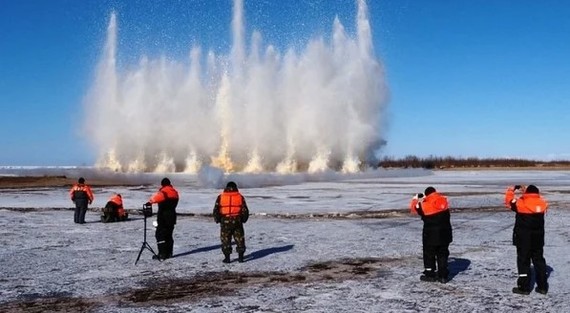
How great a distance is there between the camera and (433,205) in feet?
29.8

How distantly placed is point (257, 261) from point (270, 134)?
63164 millimetres

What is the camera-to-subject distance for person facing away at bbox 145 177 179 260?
11.5 m

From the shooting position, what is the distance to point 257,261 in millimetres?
11750

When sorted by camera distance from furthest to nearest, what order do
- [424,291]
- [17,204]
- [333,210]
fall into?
[17,204] < [333,210] < [424,291]

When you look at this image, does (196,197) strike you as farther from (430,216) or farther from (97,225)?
(430,216)

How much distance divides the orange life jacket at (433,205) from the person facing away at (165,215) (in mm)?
5248

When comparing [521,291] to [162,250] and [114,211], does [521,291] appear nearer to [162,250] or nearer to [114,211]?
[162,250]

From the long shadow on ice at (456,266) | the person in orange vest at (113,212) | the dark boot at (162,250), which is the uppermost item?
the person in orange vest at (113,212)

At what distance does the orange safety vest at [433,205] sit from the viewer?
9070mm

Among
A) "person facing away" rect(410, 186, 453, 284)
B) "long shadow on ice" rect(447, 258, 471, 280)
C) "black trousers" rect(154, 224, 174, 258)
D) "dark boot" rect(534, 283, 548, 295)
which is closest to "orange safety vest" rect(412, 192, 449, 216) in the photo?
"person facing away" rect(410, 186, 453, 284)

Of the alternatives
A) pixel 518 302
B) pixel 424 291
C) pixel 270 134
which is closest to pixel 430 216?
pixel 424 291

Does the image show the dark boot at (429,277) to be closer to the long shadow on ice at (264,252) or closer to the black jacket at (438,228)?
the black jacket at (438,228)

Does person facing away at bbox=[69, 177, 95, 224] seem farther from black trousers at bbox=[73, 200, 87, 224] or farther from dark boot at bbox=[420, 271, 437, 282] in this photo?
dark boot at bbox=[420, 271, 437, 282]

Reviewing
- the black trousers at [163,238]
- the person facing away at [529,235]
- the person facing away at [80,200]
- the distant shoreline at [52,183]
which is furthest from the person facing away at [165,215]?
the distant shoreline at [52,183]
